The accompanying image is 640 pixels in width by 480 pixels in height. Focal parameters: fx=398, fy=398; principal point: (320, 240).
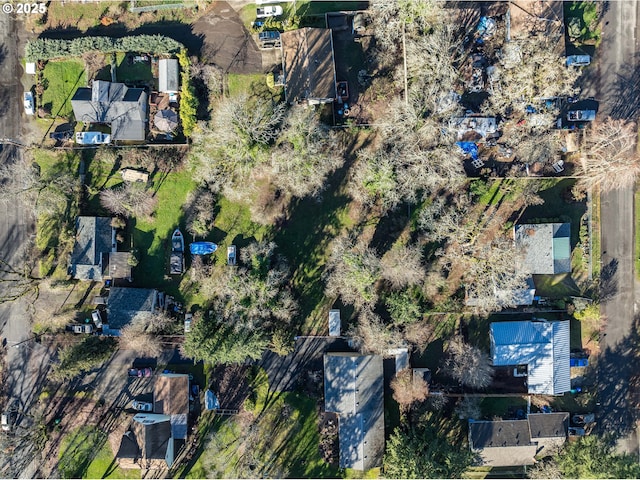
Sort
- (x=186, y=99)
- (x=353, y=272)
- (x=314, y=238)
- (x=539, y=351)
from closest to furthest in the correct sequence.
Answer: (x=353, y=272)
(x=539, y=351)
(x=186, y=99)
(x=314, y=238)

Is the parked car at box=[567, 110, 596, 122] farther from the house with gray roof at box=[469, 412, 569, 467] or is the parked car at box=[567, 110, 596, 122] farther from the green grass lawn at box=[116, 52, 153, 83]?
the green grass lawn at box=[116, 52, 153, 83]

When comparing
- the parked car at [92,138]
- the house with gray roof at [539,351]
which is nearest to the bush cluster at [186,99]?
the parked car at [92,138]

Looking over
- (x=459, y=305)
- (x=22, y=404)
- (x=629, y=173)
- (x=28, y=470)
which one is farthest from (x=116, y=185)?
(x=629, y=173)

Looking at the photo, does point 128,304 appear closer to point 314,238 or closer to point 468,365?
point 314,238

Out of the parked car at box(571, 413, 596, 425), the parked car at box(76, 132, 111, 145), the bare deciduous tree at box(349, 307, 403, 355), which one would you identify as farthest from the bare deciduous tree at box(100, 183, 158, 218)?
the parked car at box(571, 413, 596, 425)

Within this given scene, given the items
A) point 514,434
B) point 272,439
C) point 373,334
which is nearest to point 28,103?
point 373,334

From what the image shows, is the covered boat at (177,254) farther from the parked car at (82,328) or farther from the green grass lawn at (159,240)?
the parked car at (82,328)

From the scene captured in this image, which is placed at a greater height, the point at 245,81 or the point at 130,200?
the point at 245,81
